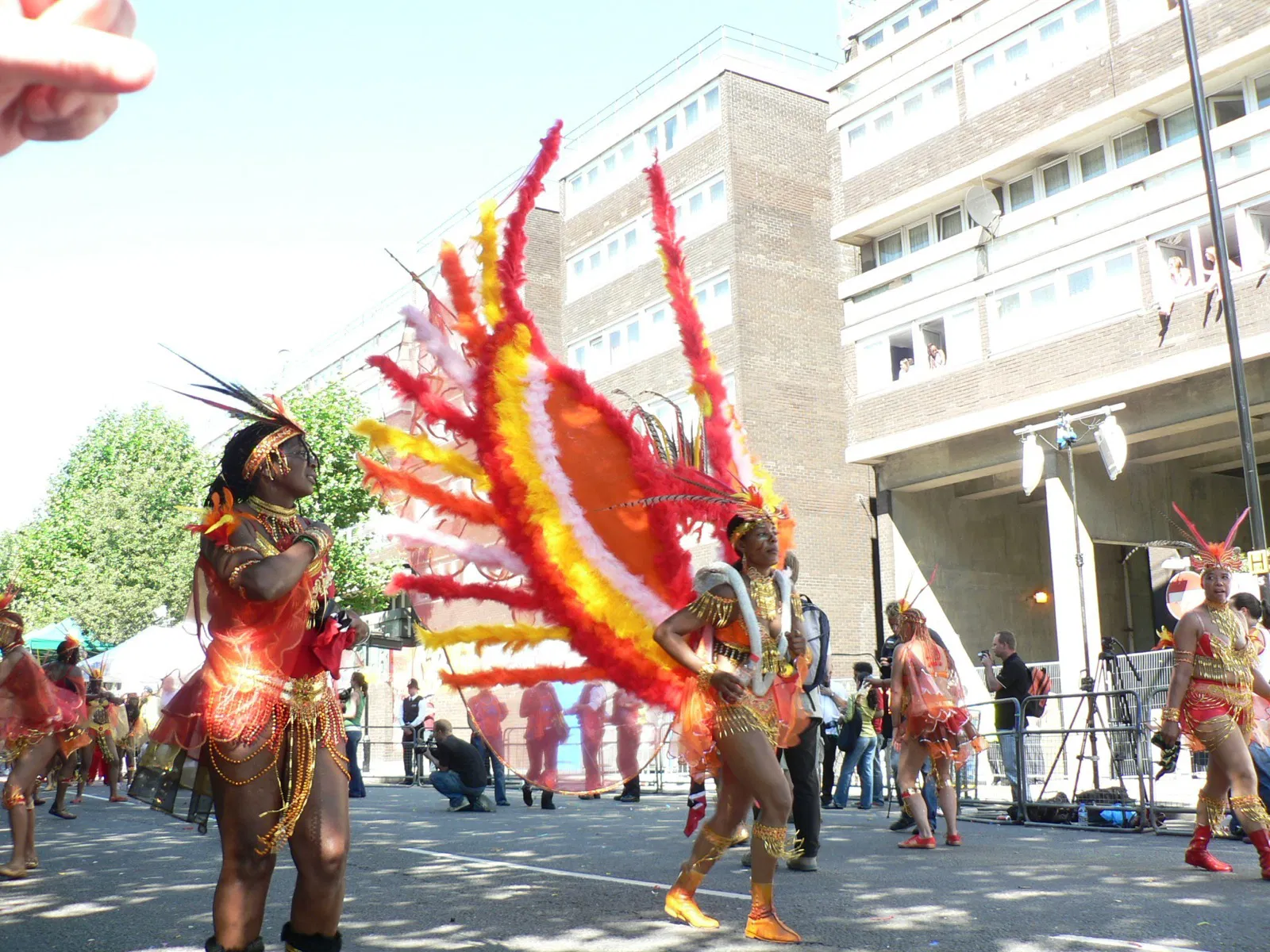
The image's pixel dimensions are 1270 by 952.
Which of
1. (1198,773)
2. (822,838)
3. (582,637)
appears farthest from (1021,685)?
(582,637)

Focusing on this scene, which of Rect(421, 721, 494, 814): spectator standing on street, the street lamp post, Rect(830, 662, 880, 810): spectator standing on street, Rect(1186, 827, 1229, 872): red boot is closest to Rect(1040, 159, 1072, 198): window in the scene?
the street lamp post

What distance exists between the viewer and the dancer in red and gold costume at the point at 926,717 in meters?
9.67

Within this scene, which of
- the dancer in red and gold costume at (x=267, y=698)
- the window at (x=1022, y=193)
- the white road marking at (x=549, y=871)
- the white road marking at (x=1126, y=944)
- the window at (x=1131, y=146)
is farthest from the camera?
the window at (x=1022, y=193)

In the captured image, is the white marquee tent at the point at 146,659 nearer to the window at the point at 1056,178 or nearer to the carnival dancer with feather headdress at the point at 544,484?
the carnival dancer with feather headdress at the point at 544,484

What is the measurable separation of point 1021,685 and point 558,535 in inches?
315

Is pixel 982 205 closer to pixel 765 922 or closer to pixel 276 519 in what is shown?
pixel 765 922

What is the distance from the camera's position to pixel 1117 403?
22484 mm

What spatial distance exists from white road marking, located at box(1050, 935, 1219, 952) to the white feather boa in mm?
1617

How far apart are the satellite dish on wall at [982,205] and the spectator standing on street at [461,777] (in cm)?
1466

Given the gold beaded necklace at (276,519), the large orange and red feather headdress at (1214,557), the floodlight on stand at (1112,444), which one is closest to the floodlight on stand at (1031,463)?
the floodlight on stand at (1112,444)

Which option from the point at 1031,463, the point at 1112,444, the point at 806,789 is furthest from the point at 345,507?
the point at 806,789

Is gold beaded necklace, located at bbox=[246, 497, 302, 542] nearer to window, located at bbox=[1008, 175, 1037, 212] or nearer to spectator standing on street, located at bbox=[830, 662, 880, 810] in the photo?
spectator standing on street, located at bbox=[830, 662, 880, 810]

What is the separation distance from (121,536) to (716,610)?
41631mm

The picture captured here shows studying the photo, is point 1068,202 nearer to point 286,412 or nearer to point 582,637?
point 582,637
